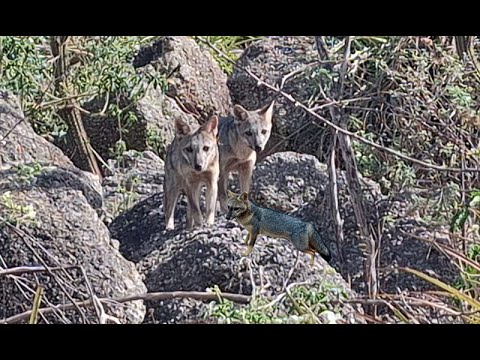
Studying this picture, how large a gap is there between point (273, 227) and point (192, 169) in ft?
1.01

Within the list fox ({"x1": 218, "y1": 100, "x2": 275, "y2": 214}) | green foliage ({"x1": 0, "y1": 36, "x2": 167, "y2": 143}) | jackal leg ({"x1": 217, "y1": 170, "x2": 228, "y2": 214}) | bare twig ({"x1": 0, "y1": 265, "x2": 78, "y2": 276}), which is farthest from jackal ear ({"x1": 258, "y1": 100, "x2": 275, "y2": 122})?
bare twig ({"x1": 0, "y1": 265, "x2": 78, "y2": 276})

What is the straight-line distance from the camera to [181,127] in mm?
3420

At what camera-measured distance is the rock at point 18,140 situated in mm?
3396

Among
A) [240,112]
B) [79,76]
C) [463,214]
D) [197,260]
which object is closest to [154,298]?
[197,260]

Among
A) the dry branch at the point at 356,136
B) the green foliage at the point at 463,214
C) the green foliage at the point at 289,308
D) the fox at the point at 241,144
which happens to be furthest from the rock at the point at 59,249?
the green foliage at the point at 463,214

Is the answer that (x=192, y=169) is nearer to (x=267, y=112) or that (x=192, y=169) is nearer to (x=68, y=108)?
(x=267, y=112)

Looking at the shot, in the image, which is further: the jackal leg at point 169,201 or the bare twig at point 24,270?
the jackal leg at point 169,201

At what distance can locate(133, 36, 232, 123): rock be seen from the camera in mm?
3500

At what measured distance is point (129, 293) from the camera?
3273mm

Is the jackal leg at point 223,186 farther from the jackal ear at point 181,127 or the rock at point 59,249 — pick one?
the rock at point 59,249

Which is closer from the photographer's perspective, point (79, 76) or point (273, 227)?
point (273, 227)

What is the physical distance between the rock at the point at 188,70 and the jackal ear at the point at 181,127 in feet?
0.25
